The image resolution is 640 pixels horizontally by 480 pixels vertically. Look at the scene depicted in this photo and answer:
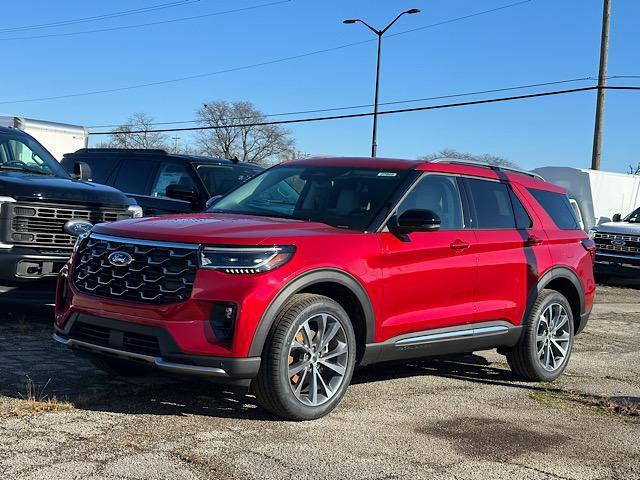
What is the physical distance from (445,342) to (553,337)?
163 centimetres

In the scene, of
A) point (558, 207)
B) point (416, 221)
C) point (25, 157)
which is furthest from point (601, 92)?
point (416, 221)

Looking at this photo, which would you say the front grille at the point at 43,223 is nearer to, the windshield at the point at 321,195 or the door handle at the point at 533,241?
the windshield at the point at 321,195

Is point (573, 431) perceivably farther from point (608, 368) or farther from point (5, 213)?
point (5, 213)

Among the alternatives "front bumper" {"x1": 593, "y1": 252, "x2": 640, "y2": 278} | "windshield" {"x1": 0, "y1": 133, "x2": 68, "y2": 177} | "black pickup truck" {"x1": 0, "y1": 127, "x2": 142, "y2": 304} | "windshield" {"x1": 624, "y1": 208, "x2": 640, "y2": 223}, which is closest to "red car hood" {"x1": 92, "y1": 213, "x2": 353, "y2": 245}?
"black pickup truck" {"x1": 0, "y1": 127, "x2": 142, "y2": 304}

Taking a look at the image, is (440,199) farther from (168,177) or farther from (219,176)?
(168,177)

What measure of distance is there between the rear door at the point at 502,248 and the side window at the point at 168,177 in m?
5.58

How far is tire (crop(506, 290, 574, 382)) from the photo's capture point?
7.27 meters

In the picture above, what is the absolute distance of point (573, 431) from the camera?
5789 mm

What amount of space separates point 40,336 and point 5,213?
1.20 metres

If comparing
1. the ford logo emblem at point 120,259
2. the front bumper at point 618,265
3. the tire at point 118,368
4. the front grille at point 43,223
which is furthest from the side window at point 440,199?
the front bumper at point 618,265

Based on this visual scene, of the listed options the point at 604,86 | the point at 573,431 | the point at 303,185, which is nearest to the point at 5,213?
the point at 303,185

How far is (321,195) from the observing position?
650 cm

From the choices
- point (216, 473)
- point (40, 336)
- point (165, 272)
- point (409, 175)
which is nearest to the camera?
point (216, 473)

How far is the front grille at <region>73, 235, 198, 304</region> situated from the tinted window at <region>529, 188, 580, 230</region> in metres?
3.81
